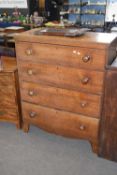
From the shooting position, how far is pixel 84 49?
1.43 metres

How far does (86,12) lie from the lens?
5.21 meters

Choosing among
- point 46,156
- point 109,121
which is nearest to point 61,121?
point 46,156

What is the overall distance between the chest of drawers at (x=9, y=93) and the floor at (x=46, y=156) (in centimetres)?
17

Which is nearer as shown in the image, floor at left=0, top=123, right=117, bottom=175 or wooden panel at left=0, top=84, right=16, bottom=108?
floor at left=0, top=123, right=117, bottom=175

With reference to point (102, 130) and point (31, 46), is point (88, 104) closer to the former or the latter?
point (102, 130)

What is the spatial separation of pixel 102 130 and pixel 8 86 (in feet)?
3.23

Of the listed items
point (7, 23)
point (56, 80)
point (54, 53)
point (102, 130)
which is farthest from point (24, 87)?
point (7, 23)

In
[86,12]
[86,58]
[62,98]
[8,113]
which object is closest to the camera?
[86,58]

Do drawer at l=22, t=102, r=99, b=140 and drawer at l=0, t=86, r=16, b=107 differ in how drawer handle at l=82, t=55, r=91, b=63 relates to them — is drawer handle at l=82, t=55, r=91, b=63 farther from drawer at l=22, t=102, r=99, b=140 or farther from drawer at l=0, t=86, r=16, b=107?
drawer at l=0, t=86, r=16, b=107

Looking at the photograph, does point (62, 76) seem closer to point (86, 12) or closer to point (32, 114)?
point (32, 114)

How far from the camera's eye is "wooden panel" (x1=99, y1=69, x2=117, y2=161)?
1.45 meters

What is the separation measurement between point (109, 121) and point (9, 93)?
1.01 m

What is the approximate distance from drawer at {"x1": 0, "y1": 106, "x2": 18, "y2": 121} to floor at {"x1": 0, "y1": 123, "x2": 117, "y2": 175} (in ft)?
0.50

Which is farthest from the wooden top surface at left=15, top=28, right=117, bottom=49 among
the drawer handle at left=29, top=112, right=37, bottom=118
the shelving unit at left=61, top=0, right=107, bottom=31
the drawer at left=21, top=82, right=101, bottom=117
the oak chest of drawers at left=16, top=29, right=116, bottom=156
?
the shelving unit at left=61, top=0, right=107, bottom=31
